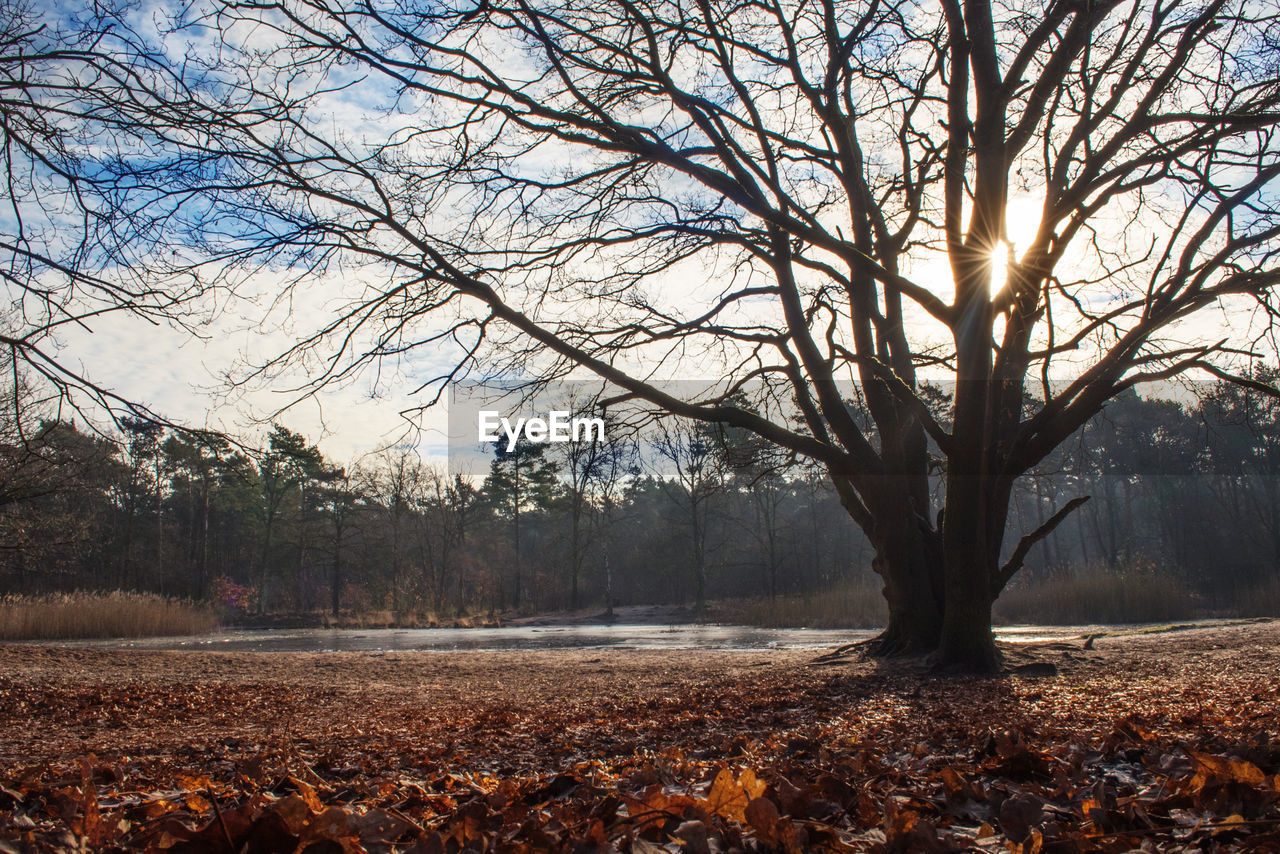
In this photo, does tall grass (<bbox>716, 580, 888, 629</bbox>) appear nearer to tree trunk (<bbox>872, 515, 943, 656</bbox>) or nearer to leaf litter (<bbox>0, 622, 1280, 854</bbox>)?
tree trunk (<bbox>872, 515, 943, 656</bbox>)

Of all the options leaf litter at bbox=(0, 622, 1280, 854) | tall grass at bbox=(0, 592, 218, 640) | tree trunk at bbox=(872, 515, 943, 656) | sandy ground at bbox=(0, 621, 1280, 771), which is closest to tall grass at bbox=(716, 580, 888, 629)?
sandy ground at bbox=(0, 621, 1280, 771)

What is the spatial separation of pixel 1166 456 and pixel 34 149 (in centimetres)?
5513

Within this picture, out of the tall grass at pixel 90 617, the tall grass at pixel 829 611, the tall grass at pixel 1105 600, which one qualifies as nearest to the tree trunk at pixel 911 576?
the tall grass at pixel 829 611

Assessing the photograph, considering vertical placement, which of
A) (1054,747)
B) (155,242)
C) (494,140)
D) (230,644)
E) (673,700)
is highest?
(494,140)

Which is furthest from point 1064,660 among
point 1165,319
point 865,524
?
point 1165,319

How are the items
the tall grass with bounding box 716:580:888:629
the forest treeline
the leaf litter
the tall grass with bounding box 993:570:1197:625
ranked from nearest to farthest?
the leaf litter → the tall grass with bounding box 993:570:1197:625 → the tall grass with bounding box 716:580:888:629 → the forest treeline

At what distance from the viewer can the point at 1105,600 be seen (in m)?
23.3

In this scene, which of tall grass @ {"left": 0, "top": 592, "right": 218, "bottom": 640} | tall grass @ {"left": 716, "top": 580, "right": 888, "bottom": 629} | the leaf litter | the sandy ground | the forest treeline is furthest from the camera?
the forest treeline

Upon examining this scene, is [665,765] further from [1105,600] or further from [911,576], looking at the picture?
[1105,600]

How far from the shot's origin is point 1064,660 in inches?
348

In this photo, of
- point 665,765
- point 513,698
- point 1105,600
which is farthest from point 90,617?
point 1105,600

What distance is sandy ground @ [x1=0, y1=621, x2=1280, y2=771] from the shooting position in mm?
4137

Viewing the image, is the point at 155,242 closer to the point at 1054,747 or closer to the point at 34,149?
the point at 34,149

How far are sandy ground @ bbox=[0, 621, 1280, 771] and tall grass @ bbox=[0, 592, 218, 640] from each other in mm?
11283
